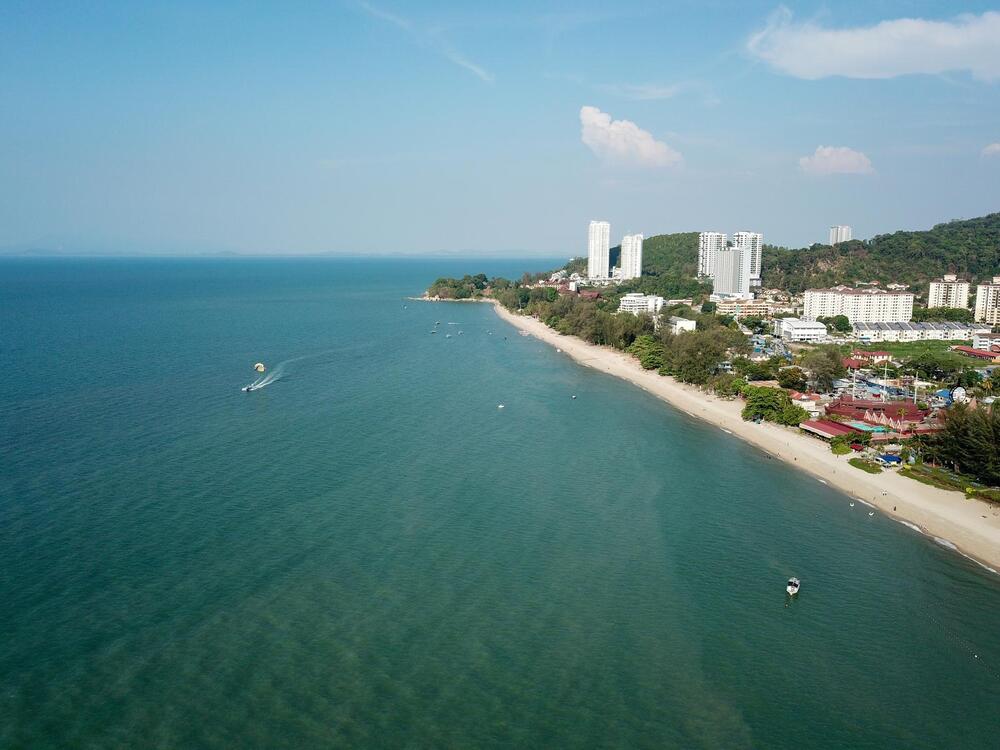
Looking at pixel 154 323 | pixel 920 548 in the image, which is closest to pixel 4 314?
pixel 154 323

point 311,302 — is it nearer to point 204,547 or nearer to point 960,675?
point 204,547

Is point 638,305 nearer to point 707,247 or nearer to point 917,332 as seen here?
point 917,332

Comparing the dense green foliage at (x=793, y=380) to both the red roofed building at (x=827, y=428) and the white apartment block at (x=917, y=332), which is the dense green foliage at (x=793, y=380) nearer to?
the red roofed building at (x=827, y=428)

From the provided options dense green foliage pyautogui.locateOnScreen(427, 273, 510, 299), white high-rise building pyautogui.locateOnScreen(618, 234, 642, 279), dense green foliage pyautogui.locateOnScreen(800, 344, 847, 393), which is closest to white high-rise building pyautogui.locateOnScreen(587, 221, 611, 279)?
white high-rise building pyautogui.locateOnScreen(618, 234, 642, 279)

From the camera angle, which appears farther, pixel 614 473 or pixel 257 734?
pixel 614 473

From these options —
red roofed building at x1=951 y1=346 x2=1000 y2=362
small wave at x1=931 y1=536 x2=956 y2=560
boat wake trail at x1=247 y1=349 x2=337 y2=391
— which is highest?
boat wake trail at x1=247 y1=349 x2=337 y2=391

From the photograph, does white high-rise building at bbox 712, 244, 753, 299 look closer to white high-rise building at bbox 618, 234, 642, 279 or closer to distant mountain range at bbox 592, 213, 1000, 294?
distant mountain range at bbox 592, 213, 1000, 294

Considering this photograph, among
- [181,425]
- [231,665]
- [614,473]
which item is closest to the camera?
[231,665]

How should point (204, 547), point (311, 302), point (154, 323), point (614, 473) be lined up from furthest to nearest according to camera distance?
point (311, 302), point (154, 323), point (614, 473), point (204, 547)
